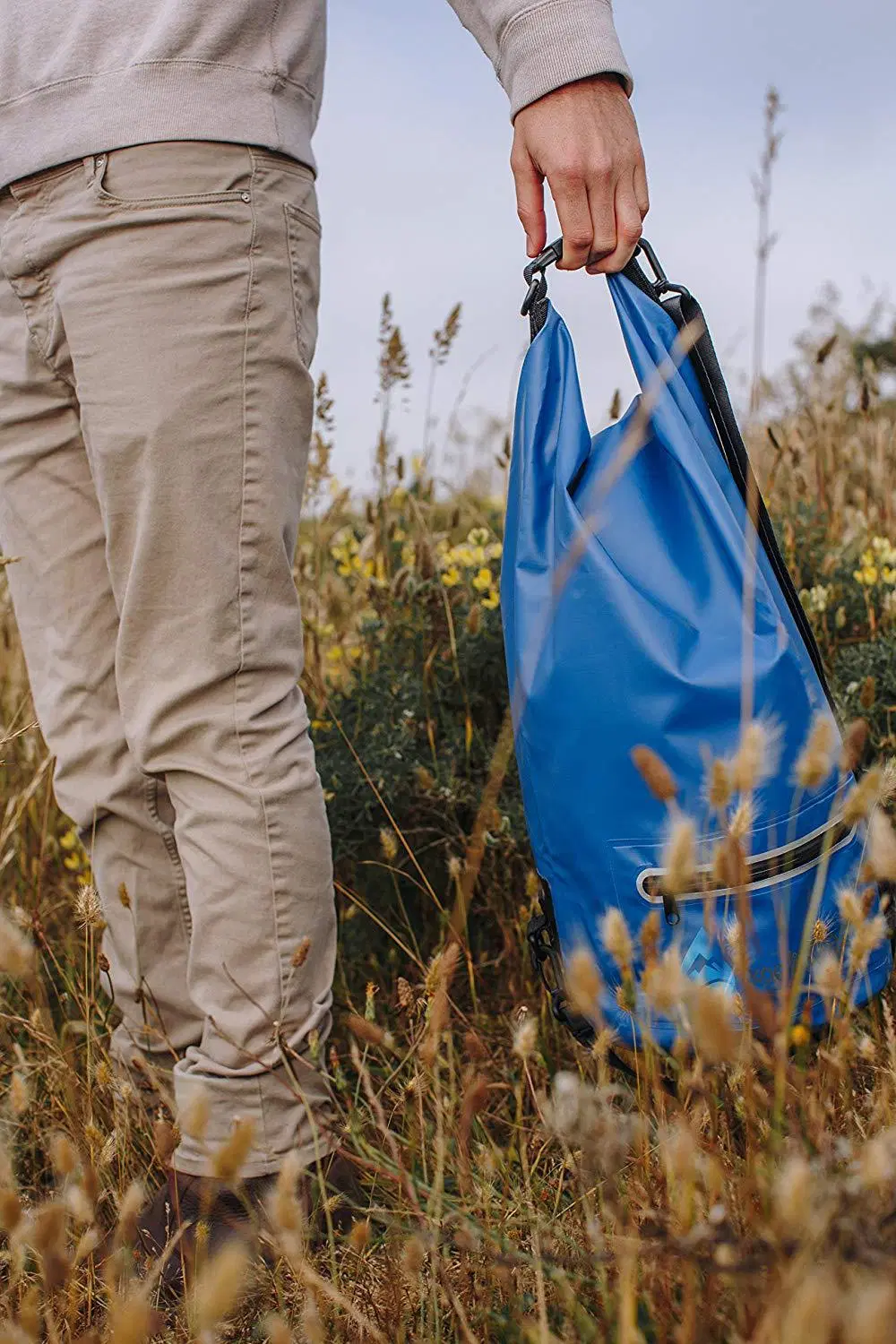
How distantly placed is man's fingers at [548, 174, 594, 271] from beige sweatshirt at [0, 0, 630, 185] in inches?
4.2

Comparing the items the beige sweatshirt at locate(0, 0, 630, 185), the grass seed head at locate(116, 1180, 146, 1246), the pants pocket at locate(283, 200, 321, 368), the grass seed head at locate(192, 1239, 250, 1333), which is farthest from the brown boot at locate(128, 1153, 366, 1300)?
the beige sweatshirt at locate(0, 0, 630, 185)

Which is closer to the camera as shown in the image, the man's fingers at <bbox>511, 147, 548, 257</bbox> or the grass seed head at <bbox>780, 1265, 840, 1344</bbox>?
the grass seed head at <bbox>780, 1265, 840, 1344</bbox>

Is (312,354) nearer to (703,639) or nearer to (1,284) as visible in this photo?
(1,284)

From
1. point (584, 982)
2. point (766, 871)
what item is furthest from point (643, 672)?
point (584, 982)

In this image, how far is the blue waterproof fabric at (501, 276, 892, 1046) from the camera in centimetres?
133

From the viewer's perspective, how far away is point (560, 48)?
134 cm

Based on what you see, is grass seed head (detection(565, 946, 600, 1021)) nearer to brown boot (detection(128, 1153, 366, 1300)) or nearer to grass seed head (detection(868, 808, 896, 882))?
grass seed head (detection(868, 808, 896, 882))

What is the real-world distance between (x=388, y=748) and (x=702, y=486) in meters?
0.94

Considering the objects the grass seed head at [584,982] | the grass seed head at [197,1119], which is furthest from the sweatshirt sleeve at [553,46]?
the grass seed head at [197,1119]

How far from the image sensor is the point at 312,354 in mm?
1559

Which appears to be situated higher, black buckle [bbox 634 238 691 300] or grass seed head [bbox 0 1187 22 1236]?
black buckle [bbox 634 238 691 300]

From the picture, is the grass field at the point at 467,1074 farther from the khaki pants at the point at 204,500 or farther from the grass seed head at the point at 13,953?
the khaki pants at the point at 204,500

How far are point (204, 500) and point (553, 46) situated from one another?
2.19 feet

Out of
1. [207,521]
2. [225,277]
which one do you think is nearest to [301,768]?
[207,521]
